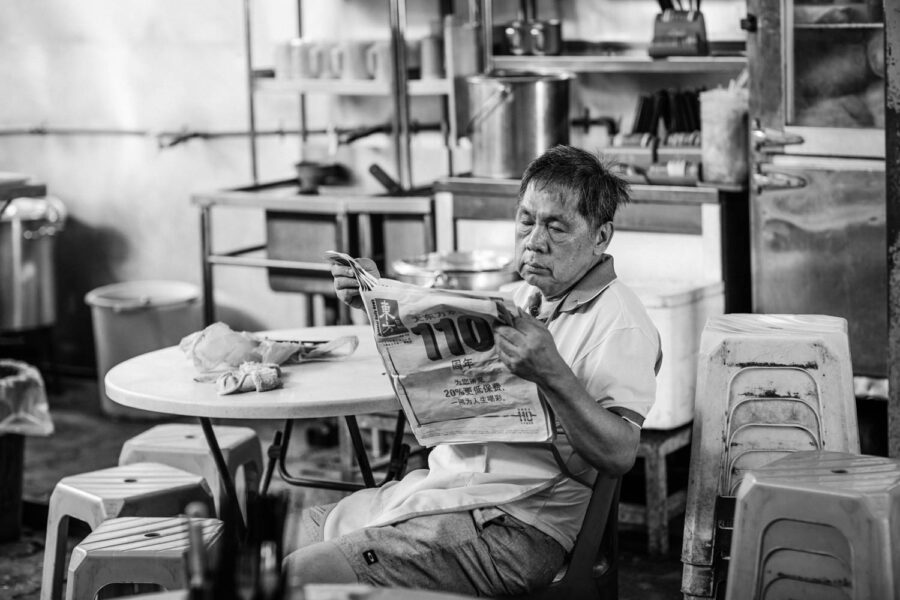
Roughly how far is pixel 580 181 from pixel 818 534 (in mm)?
905

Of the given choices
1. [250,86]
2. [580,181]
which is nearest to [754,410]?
[580,181]

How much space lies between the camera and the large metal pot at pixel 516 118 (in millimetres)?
5121

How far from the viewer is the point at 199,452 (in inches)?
160

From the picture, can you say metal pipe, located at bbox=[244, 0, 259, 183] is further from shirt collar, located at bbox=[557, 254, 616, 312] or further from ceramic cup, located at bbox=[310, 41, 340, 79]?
shirt collar, located at bbox=[557, 254, 616, 312]

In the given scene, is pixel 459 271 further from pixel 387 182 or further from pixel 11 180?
pixel 11 180

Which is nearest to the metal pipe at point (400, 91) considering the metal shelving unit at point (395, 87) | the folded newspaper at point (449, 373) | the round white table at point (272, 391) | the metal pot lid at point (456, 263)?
the metal shelving unit at point (395, 87)

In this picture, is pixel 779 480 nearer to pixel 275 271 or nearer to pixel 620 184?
pixel 620 184

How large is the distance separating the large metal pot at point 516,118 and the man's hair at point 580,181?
8.19 feet

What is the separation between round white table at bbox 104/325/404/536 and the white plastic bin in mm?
1186

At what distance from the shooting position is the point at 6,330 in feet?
Result: 22.7

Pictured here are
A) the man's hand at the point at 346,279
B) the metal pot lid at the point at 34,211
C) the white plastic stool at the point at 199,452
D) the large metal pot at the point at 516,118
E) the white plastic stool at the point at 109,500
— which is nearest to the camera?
the man's hand at the point at 346,279

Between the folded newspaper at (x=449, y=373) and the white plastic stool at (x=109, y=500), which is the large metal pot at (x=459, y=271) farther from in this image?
the folded newspaper at (x=449, y=373)

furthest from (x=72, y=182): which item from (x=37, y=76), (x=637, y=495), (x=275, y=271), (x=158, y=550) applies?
(x=158, y=550)

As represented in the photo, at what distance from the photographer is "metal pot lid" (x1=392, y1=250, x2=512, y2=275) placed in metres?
4.66
